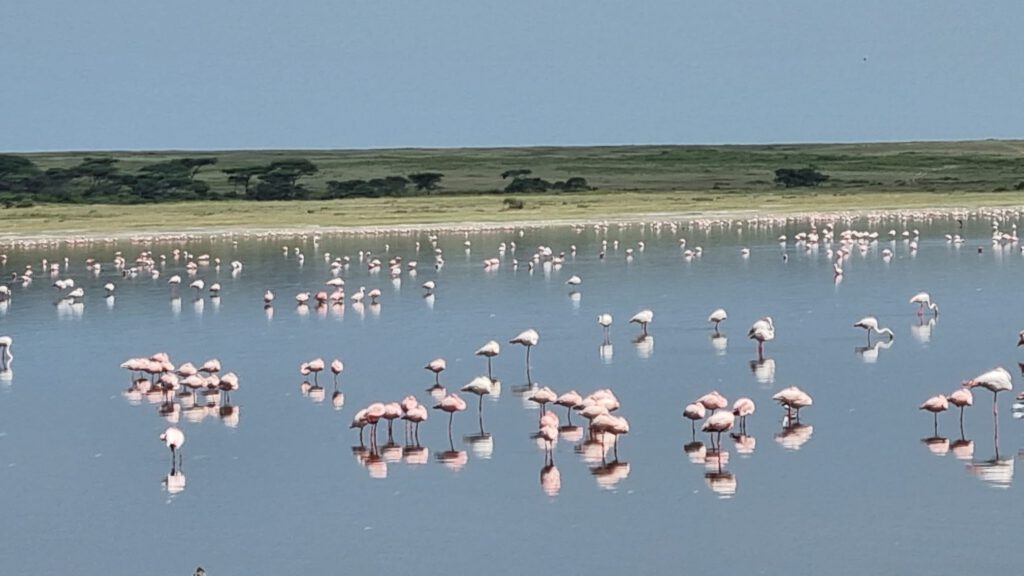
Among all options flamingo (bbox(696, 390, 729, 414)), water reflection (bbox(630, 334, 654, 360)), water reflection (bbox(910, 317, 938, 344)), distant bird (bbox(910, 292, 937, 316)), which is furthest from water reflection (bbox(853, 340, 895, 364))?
flamingo (bbox(696, 390, 729, 414))

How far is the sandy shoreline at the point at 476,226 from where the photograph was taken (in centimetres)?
5344

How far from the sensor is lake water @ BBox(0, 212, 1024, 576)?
10.2 metres

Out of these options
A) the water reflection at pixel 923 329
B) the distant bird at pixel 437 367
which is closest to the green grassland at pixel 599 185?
the water reflection at pixel 923 329

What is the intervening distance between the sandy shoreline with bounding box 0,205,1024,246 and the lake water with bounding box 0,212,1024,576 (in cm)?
2711

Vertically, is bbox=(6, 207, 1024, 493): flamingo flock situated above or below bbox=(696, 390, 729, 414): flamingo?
below

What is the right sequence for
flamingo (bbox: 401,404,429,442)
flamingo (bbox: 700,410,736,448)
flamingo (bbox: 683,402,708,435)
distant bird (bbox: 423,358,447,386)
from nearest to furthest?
flamingo (bbox: 700,410,736,448) → flamingo (bbox: 683,402,708,435) → flamingo (bbox: 401,404,429,442) → distant bird (bbox: 423,358,447,386)

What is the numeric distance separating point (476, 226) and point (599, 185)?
119ft

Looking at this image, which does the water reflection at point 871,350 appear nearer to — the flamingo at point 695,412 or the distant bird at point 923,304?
the distant bird at point 923,304

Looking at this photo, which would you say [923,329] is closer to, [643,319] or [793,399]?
[643,319]

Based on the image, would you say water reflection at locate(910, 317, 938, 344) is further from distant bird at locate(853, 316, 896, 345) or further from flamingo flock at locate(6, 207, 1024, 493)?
distant bird at locate(853, 316, 896, 345)

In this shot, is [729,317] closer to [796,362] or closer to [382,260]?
[796,362]

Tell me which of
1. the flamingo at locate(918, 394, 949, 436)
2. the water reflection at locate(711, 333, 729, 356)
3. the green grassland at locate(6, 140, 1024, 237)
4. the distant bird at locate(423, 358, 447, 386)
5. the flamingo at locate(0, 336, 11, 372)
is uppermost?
the green grassland at locate(6, 140, 1024, 237)

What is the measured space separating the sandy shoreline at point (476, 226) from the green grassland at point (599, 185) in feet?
3.62

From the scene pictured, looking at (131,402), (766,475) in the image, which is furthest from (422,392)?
(766,475)
